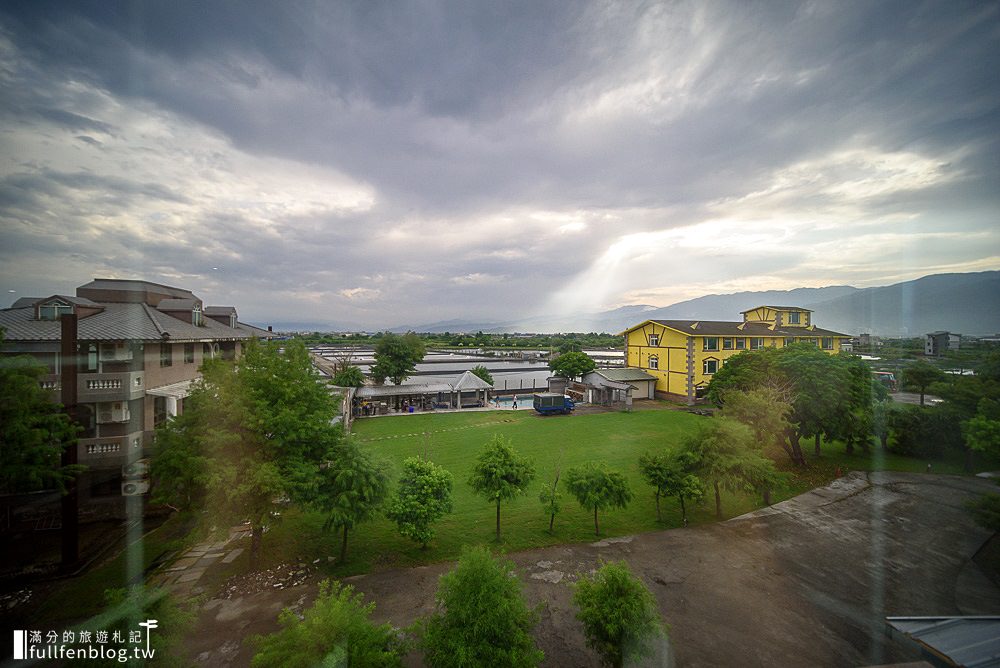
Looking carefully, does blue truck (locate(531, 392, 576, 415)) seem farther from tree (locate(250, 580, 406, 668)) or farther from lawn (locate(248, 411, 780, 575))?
tree (locate(250, 580, 406, 668))

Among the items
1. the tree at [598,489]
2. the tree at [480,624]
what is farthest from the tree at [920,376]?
the tree at [480,624]

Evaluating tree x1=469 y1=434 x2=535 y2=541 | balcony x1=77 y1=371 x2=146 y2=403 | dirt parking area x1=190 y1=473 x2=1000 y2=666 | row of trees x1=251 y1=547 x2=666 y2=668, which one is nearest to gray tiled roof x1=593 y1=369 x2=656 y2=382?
dirt parking area x1=190 y1=473 x2=1000 y2=666

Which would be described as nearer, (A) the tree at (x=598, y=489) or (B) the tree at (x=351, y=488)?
(B) the tree at (x=351, y=488)

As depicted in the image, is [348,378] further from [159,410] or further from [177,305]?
[159,410]

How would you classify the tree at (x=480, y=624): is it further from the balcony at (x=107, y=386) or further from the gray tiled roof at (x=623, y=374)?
the gray tiled roof at (x=623, y=374)

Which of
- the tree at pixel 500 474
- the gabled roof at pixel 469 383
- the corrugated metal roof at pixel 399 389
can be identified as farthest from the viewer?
the gabled roof at pixel 469 383

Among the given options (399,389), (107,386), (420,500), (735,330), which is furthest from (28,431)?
(735,330)

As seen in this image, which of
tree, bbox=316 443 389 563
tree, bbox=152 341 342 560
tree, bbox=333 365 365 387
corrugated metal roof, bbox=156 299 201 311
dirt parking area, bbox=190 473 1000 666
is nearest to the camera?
dirt parking area, bbox=190 473 1000 666
